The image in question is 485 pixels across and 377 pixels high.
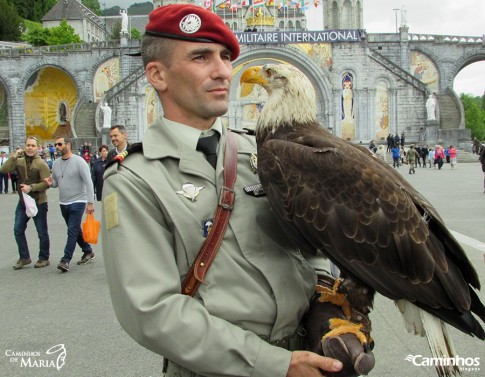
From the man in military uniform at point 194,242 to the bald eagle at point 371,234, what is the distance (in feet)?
0.38

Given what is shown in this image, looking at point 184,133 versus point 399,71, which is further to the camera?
point 399,71

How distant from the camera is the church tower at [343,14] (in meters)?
57.4

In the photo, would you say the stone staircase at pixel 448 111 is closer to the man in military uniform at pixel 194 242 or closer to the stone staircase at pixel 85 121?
the stone staircase at pixel 85 121

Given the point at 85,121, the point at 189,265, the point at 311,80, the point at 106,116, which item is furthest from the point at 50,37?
the point at 189,265

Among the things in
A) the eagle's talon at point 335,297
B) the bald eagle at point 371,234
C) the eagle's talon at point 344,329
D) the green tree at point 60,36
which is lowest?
A: the eagle's talon at point 344,329

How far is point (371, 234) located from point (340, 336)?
0.41 metres

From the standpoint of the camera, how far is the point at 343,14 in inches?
2263

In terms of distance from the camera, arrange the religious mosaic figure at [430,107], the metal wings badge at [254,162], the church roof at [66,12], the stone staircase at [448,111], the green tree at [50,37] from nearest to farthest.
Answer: the metal wings badge at [254,162] < the religious mosaic figure at [430,107] < the stone staircase at [448,111] < the green tree at [50,37] < the church roof at [66,12]

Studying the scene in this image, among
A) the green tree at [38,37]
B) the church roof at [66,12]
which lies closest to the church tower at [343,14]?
the green tree at [38,37]

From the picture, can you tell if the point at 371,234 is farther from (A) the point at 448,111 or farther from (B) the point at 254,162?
(A) the point at 448,111

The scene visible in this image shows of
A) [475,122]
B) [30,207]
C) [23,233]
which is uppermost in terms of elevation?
[475,122]

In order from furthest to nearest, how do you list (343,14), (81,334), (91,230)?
(343,14)
(91,230)
(81,334)

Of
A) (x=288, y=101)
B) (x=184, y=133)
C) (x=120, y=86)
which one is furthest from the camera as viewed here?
(x=120, y=86)

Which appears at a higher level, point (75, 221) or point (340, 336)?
point (340, 336)
